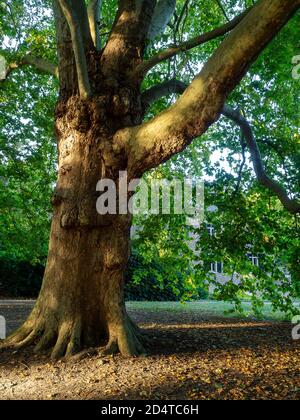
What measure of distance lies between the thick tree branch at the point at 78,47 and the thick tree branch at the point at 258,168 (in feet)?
9.22

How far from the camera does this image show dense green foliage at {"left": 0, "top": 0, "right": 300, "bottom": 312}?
26.5ft

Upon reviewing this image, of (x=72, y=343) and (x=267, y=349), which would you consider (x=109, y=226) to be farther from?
(x=267, y=349)

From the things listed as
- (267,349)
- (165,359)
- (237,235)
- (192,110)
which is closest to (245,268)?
(237,235)

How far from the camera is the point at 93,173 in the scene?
18.4ft

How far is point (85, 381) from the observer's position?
4203mm

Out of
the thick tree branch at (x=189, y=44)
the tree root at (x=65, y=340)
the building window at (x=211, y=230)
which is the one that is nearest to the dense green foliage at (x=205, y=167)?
the building window at (x=211, y=230)

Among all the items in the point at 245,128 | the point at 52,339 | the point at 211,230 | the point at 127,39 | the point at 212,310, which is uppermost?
the point at 127,39

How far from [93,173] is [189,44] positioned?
2053mm

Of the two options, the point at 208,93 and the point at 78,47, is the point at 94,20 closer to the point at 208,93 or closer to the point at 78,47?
the point at 78,47

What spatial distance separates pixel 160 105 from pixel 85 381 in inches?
263

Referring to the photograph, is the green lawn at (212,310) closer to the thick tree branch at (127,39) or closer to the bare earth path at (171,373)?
the bare earth path at (171,373)

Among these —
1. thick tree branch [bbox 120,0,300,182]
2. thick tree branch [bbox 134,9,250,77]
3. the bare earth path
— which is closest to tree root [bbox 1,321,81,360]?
the bare earth path

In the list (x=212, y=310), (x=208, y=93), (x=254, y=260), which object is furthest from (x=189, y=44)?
(x=212, y=310)

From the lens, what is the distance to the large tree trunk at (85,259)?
17.6ft
